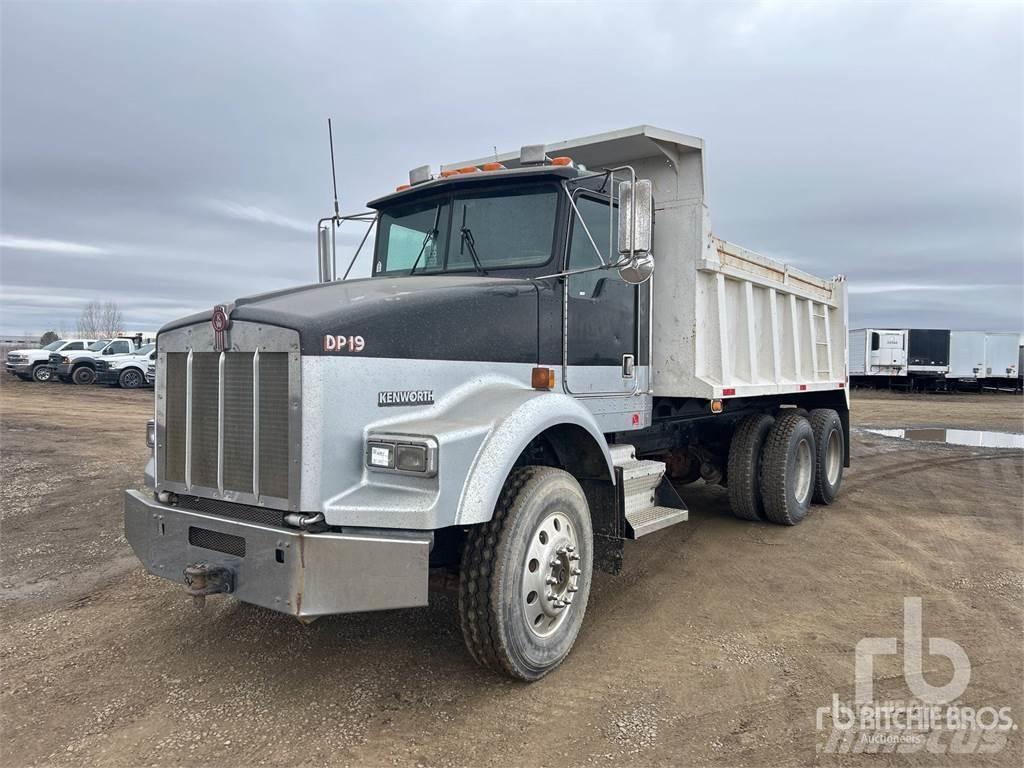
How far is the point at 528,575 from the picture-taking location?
3547 mm

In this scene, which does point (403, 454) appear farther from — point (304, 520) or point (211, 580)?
Result: point (211, 580)

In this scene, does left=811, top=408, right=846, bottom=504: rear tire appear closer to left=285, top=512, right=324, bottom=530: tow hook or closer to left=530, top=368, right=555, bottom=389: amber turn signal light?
left=530, top=368, right=555, bottom=389: amber turn signal light

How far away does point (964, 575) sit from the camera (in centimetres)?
550

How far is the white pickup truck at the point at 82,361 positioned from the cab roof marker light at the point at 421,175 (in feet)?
87.4

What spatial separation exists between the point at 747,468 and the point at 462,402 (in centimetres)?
437

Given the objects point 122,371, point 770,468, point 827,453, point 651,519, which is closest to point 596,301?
point 651,519

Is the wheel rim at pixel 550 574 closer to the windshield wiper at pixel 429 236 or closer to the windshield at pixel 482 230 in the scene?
the windshield at pixel 482 230

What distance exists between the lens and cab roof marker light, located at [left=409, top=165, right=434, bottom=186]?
5000 mm

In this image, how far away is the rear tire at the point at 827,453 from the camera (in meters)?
8.03

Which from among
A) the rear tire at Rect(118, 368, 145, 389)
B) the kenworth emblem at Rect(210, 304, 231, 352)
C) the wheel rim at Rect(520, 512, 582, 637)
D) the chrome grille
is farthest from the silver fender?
the rear tire at Rect(118, 368, 145, 389)

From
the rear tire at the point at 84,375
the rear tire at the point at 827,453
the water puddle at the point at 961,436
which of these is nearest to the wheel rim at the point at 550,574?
the rear tire at the point at 827,453

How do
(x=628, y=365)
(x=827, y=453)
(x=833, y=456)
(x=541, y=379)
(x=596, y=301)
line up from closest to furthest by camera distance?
1. (x=541, y=379)
2. (x=596, y=301)
3. (x=628, y=365)
4. (x=827, y=453)
5. (x=833, y=456)

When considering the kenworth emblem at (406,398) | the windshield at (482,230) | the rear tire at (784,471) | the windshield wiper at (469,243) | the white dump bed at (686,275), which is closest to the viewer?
the kenworth emblem at (406,398)

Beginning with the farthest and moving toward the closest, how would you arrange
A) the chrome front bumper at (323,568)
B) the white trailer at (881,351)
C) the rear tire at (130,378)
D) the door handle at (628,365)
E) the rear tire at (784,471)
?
the white trailer at (881,351), the rear tire at (130,378), the rear tire at (784,471), the door handle at (628,365), the chrome front bumper at (323,568)
